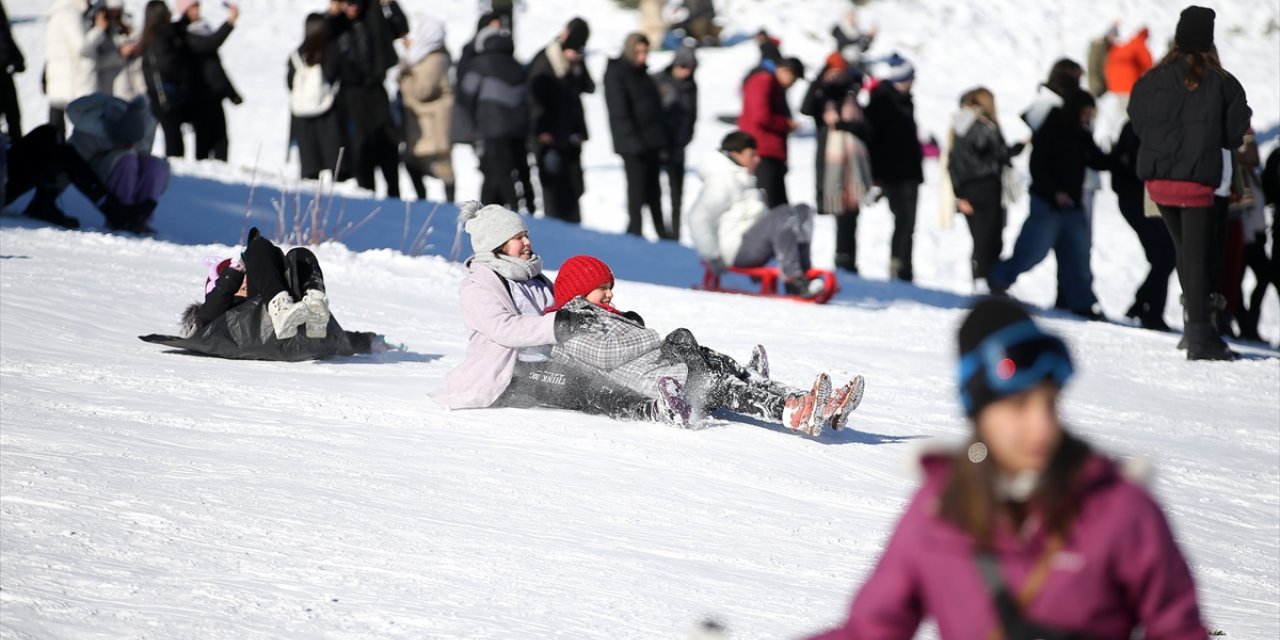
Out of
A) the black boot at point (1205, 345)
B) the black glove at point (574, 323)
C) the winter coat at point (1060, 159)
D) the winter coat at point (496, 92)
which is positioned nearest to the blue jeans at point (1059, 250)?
the winter coat at point (1060, 159)

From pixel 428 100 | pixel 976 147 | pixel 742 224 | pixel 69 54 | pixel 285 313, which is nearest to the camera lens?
pixel 285 313

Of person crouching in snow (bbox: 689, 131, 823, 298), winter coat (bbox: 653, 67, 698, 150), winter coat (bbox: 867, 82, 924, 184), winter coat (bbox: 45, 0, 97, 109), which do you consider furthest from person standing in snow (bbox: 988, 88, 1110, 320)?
winter coat (bbox: 45, 0, 97, 109)

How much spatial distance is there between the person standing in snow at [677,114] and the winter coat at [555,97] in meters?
0.77

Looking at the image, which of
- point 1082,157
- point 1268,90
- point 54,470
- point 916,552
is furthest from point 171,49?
point 1268,90

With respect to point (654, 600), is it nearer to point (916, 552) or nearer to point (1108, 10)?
point (916, 552)

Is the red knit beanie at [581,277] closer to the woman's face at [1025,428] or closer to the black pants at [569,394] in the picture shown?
the black pants at [569,394]

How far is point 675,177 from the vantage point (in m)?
15.5

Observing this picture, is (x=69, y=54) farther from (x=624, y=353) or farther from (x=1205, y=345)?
(x=1205, y=345)

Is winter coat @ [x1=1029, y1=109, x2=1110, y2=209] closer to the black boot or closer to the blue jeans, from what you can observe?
the blue jeans

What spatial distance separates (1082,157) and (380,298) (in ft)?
18.5

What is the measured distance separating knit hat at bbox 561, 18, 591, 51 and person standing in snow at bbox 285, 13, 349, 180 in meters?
2.05

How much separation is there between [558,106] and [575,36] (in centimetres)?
64

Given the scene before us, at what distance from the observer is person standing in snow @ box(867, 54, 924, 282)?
1392cm

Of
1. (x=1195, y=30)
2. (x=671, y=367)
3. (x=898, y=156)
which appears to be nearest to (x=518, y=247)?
(x=671, y=367)
